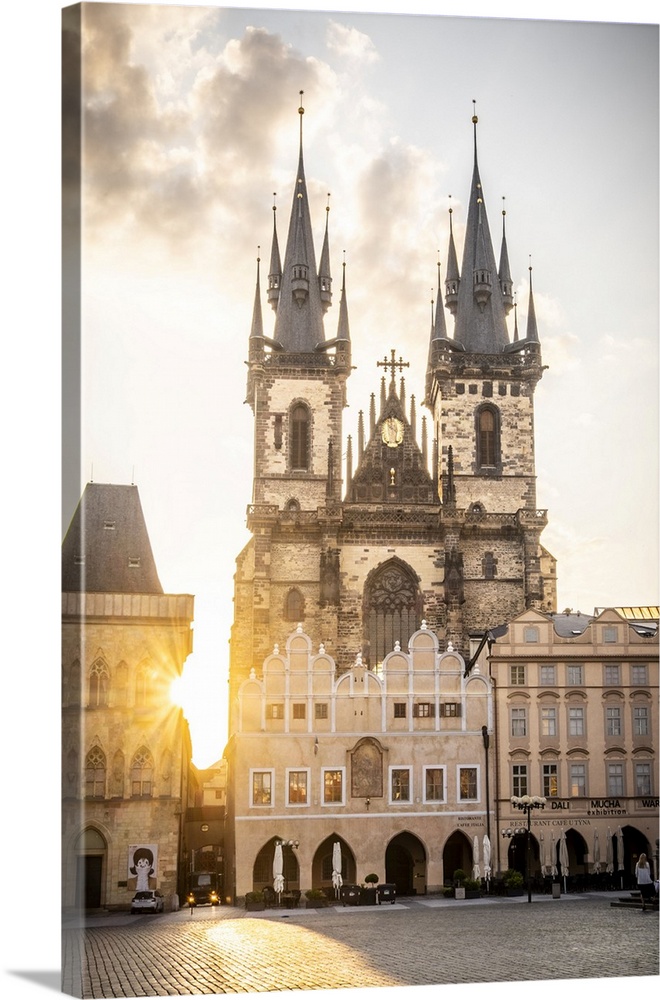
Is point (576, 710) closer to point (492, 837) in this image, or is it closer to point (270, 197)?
point (492, 837)

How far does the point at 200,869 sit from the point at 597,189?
41.5 feet

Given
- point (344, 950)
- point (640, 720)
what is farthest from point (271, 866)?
point (640, 720)

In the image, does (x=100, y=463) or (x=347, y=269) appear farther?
(x=347, y=269)

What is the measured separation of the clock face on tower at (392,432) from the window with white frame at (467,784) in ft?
32.2

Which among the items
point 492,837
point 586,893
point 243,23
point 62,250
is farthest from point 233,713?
point 243,23

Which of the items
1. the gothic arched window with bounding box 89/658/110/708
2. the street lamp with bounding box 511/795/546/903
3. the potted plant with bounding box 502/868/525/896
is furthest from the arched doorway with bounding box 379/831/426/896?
the gothic arched window with bounding box 89/658/110/708

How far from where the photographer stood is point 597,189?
18859mm

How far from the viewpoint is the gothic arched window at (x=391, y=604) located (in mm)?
26156

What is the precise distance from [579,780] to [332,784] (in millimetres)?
4215

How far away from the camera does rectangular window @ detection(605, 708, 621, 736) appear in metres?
21.5

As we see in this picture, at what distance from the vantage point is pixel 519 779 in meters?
22.4

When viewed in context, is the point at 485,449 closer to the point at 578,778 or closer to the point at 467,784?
the point at 467,784

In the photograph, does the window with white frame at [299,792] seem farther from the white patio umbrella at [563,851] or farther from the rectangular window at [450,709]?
the white patio umbrella at [563,851]

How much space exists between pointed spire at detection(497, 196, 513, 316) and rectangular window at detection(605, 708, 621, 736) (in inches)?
332
